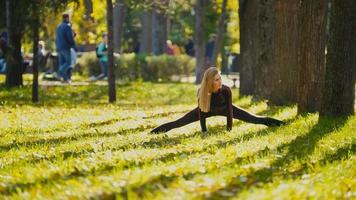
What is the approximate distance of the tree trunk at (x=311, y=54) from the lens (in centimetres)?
1291

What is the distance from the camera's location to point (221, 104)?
11.1 metres

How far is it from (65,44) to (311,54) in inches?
500

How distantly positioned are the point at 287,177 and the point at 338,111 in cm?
486

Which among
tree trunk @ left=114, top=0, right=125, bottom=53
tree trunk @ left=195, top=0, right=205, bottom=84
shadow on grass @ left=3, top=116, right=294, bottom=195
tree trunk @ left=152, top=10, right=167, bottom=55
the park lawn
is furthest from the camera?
tree trunk @ left=152, top=10, right=167, bottom=55

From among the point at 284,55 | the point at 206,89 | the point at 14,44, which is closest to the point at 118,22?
the point at 14,44

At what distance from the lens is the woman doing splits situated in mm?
10844

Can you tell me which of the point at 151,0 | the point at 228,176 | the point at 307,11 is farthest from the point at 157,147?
the point at 151,0

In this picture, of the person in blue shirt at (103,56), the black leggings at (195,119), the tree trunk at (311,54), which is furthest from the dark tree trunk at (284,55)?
the person in blue shirt at (103,56)

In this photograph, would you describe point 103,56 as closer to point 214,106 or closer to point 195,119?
point 195,119

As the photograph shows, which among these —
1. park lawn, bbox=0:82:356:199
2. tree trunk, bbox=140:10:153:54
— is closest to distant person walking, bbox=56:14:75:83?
park lawn, bbox=0:82:356:199

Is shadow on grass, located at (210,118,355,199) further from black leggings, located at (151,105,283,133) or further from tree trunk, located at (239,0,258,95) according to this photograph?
tree trunk, located at (239,0,258,95)

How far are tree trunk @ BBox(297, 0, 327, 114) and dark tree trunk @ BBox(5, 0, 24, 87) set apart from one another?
25.4ft

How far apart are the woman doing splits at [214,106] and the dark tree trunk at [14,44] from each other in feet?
27.0

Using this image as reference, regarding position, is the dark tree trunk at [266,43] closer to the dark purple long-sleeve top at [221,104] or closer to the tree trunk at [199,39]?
the dark purple long-sleeve top at [221,104]
